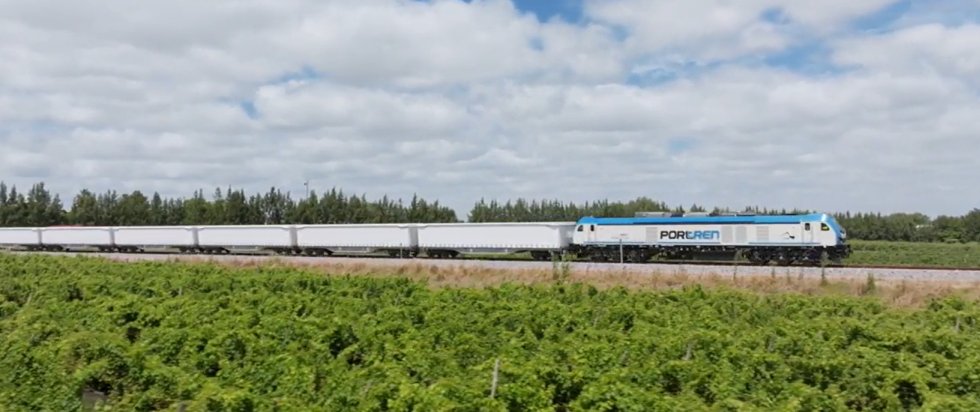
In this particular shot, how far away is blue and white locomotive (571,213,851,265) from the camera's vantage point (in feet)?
124

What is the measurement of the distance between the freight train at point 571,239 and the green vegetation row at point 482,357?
1758 cm

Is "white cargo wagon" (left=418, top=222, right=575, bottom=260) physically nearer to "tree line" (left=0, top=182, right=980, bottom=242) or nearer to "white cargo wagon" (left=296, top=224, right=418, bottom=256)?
"white cargo wagon" (left=296, top=224, right=418, bottom=256)

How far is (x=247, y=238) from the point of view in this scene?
2325 inches

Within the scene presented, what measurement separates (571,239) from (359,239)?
1587 cm

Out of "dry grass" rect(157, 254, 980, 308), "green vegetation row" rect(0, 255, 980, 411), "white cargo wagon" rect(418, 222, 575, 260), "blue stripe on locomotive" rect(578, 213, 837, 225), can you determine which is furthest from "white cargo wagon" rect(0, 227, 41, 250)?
"green vegetation row" rect(0, 255, 980, 411)

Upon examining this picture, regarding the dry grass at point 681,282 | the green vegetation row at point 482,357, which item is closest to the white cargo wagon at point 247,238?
the dry grass at point 681,282

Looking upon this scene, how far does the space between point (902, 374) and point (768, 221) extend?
28.3 meters

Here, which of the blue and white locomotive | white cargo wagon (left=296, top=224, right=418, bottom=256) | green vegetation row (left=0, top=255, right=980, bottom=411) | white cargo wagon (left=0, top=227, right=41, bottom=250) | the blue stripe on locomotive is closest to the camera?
green vegetation row (left=0, top=255, right=980, bottom=411)

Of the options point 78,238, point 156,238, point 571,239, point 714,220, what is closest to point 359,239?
point 571,239

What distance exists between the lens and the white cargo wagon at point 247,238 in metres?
56.3

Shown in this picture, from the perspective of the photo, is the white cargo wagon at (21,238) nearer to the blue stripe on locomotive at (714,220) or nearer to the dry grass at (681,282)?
the dry grass at (681,282)

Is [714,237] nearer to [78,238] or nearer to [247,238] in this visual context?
[247,238]

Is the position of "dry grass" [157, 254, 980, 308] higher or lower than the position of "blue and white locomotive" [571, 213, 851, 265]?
lower

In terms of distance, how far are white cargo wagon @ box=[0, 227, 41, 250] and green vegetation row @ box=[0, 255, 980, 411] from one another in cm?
6225
